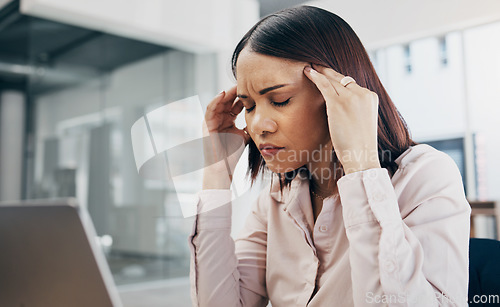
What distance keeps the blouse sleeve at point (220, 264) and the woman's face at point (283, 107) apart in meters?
0.22

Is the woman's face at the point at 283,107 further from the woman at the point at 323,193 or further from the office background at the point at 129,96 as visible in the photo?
the office background at the point at 129,96

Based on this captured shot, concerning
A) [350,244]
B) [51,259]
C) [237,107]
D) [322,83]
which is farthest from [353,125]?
[51,259]

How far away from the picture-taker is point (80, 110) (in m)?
3.98

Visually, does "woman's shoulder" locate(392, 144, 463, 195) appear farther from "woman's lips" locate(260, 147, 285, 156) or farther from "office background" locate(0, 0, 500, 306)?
"office background" locate(0, 0, 500, 306)

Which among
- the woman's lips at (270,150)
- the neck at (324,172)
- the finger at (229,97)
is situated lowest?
the neck at (324,172)

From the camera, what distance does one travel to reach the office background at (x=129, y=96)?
144 inches

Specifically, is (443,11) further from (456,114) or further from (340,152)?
(340,152)

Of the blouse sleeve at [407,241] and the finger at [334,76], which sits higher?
the finger at [334,76]

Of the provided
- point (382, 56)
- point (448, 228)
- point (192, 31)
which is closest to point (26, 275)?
point (448, 228)

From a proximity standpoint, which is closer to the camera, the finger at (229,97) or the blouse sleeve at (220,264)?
the blouse sleeve at (220,264)

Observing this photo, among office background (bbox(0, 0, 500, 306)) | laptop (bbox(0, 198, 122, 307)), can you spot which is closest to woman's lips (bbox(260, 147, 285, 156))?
laptop (bbox(0, 198, 122, 307))

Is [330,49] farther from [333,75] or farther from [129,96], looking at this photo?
[129,96]

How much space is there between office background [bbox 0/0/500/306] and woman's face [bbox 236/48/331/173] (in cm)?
242

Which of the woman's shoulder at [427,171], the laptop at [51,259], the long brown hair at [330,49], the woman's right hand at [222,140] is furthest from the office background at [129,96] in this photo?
the laptop at [51,259]
